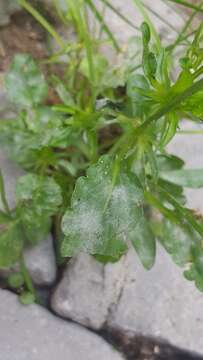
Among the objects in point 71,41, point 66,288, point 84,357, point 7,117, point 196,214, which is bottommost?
point 84,357

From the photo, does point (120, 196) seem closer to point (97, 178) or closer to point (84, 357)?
point (97, 178)

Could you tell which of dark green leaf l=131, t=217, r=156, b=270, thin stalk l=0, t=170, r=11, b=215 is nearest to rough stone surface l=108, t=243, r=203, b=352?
dark green leaf l=131, t=217, r=156, b=270

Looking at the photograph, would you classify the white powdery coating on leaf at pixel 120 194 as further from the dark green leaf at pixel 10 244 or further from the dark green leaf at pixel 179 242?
the dark green leaf at pixel 10 244

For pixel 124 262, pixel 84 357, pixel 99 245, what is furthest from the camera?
pixel 124 262

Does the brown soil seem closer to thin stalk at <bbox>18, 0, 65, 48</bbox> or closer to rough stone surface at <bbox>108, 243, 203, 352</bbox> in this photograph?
thin stalk at <bbox>18, 0, 65, 48</bbox>

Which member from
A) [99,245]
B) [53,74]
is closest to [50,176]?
[53,74]

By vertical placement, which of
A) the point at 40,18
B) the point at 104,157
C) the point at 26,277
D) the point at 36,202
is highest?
the point at 40,18

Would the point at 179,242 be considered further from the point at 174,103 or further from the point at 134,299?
the point at 174,103

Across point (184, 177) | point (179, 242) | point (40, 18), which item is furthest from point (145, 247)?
point (40, 18)
